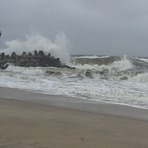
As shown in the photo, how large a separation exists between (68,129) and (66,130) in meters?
0.10

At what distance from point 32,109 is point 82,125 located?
6.51 ft

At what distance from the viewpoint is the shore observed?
5391mm

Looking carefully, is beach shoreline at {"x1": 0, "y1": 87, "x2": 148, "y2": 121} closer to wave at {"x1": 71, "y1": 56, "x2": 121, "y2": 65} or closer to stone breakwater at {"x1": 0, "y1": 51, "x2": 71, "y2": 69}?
stone breakwater at {"x1": 0, "y1": 51, "x2": 71, "y2": 69}

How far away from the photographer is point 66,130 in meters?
6.26

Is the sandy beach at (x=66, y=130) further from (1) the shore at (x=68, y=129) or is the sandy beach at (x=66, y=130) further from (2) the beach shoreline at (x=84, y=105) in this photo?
(2) the beach shoreline at (x=84, y=105)

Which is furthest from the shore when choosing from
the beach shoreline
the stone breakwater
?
the stone breakwater

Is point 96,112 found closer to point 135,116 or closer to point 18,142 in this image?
point 135,116

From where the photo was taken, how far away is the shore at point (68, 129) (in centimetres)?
539

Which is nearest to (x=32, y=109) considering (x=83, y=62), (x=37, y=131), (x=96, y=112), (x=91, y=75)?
(x=96, y=112)

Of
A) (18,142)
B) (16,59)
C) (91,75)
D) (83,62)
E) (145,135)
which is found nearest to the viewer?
(18,142)

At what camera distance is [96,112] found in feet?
29.1

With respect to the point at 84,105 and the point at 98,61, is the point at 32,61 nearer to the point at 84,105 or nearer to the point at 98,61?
the point at 98,61

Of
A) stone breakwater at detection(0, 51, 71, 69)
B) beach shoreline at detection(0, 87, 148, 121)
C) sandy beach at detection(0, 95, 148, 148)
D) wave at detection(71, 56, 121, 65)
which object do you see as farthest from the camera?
wave at detection(71, 56, 121, 65)

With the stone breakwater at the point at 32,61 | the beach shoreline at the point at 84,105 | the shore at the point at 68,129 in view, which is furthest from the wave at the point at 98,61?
the shore at the point at 68,129
